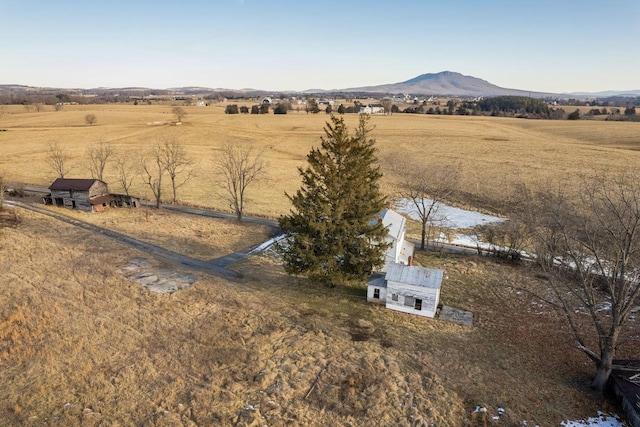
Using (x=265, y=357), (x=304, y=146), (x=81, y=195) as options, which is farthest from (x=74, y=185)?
(x=304, y=146)

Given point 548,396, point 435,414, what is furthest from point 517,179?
point 435,414

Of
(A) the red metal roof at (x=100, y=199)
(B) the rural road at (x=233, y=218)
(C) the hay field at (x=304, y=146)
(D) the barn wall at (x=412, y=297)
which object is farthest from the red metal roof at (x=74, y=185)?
(D) the barn wall at (x=412, y=297)

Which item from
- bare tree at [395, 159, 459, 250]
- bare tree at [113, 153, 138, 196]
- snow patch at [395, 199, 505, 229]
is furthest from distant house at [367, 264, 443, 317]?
bare tree at [113, 153, 138, 196]

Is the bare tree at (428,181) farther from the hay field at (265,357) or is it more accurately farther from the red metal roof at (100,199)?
the red metal roof at (100,199)

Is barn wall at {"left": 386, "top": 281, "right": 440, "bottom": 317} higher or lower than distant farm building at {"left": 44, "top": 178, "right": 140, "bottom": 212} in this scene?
lower

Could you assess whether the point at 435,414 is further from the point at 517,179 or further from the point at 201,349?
the point at 517,179

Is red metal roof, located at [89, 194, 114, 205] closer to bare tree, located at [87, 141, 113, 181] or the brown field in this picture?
bare tree, located at [87, 141, 113, 181]

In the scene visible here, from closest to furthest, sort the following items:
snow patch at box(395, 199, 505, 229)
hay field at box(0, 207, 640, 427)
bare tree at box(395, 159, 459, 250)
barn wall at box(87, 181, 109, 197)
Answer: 1. hay field at box(0, 207, 640, 427)
2. snow patch at box(395, 199, 505, 229)
3. barn wall at box(87, 181, 109, 197)
4. bare tree at box(395, 159, 459, 250)
